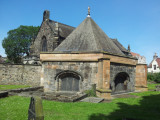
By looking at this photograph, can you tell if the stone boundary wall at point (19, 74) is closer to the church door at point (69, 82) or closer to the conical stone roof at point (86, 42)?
the conical stone roof at point (86, 42)

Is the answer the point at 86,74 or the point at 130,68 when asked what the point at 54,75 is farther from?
the point at 130,68

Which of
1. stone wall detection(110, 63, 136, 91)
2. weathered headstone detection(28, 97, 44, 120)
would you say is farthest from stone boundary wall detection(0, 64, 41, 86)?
weathered headstone detection(28, 97, 44, 120)

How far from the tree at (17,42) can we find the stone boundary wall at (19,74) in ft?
73.1

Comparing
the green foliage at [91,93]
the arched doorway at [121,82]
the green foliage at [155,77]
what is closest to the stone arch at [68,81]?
the green foliage at [91,93]

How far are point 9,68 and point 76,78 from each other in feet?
50.0

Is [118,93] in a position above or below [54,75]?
below

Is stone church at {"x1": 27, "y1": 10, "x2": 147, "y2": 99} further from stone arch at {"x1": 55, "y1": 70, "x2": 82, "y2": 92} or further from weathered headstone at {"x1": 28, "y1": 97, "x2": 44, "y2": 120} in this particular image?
A: weathered headstone at {"x1": 28, "y1": 97, "x2": 44, "y2": 120}

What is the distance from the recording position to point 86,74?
11320mm

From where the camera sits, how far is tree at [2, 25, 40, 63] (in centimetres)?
4347

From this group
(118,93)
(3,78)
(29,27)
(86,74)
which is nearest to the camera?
(86,74)

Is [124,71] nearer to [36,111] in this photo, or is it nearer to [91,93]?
[91,93]

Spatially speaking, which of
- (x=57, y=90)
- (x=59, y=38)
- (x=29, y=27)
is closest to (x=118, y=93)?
(x=57, y=90)

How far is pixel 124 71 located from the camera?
43.2 ft

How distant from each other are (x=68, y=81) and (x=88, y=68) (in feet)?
6.50
